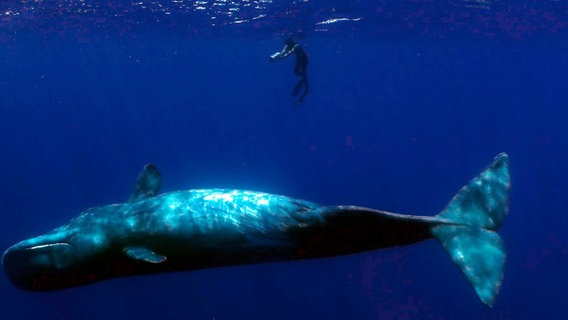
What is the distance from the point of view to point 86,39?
40250 mm

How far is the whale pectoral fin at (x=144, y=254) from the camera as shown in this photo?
631 centimetres

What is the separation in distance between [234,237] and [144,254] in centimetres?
122

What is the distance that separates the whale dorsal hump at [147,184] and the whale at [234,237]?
2.17ft

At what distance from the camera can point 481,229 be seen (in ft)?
23.0

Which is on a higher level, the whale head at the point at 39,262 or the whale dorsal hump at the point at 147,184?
the whale dorsal hump at the point at 147,184

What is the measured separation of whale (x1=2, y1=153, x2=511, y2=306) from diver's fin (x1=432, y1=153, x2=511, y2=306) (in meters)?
Answer: 0.01

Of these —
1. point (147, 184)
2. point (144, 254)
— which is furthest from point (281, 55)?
point (144, 254)

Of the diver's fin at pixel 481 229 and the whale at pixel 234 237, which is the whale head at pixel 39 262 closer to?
the whale at pixel 234 237

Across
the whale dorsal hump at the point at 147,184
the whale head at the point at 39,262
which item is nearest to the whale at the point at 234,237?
the whale head at the point at 39,262

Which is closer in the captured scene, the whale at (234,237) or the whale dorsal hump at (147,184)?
the whale at (234,237)

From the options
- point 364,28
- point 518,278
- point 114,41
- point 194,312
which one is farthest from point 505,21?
point 114,41

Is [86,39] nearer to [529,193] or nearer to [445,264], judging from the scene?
[445,264]

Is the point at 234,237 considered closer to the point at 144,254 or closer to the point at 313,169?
the point at 144,254

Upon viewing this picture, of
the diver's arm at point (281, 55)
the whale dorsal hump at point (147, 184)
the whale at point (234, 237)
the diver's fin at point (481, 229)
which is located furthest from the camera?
the diver's arm at point (281, 55)
